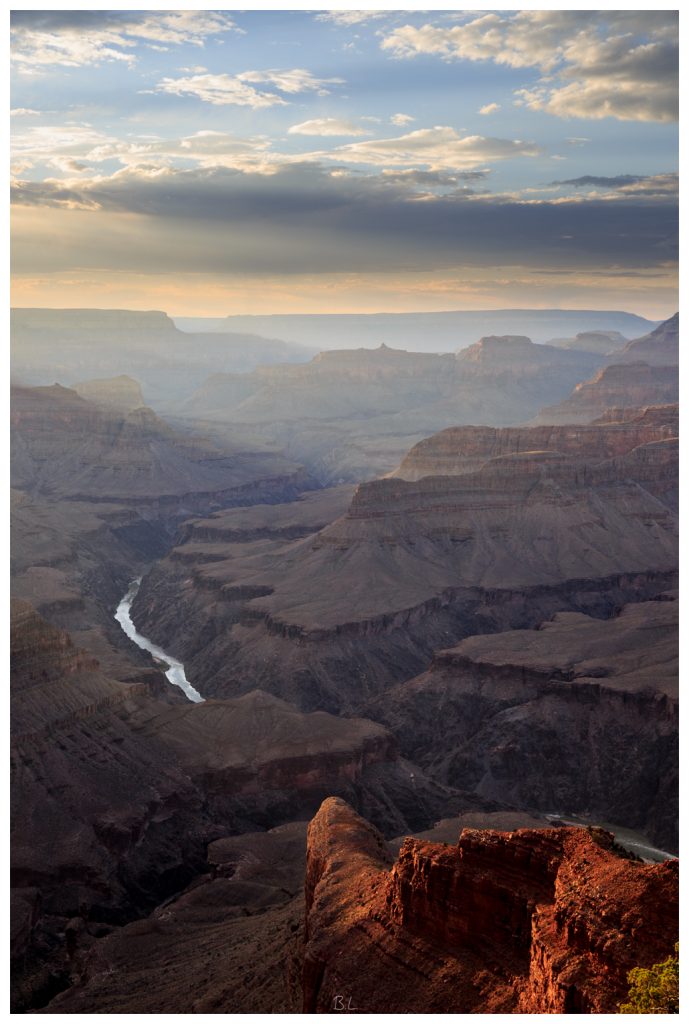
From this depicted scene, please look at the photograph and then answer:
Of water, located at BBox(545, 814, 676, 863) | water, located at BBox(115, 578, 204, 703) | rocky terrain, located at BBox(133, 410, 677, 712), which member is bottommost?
water, located at BBox(545, 814, 676, 863)

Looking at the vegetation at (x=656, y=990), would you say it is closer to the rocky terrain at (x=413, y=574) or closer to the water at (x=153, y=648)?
the rocky terrain at (x=413, y=574)

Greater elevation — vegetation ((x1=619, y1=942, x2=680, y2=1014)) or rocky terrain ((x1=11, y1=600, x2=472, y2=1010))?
vegetation ((x1=619, y1=942, x2=680, y2=1014))

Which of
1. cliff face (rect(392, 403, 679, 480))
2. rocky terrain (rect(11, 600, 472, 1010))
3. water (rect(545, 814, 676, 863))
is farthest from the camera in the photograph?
cliff face (rect(392, 403, 679, 480))

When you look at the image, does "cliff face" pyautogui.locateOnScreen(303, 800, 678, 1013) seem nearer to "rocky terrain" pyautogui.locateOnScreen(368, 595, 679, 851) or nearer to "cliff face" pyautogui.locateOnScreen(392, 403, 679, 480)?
"rocky terrain" pyautogui.locateOnScreen(368, 595, 679, 851)

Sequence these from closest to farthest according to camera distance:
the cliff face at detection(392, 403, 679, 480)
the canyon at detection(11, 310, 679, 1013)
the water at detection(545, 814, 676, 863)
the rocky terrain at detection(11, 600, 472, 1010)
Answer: the canyon at detection(11, 310, 679, 1013) < the rocky terrain at detection(11, 600, 472, 1010) < the water at detection(545, 814, 676, 863) < the cliff face at detection(392, 403, 679, 480)

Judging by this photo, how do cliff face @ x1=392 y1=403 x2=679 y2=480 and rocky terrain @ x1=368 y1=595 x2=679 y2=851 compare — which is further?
cliff face @ x1=392 y1=403 x2=679 y2=480

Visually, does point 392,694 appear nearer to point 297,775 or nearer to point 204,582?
point 297,775

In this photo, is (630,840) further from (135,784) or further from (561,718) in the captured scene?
(135,784)

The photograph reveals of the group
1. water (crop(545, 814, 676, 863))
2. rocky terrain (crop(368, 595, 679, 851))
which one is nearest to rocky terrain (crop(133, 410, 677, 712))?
rocky terrain (crop(368, 595, 679, 851))
